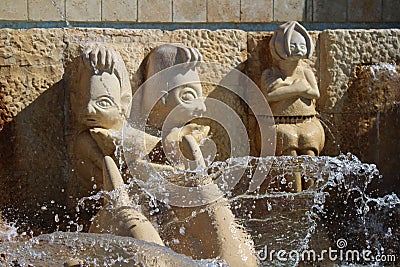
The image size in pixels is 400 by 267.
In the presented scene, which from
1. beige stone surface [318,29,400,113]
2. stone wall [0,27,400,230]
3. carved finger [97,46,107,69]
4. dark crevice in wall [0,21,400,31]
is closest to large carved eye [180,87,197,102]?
stone wall [0,27,400,230]

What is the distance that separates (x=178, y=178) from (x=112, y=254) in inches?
41.6

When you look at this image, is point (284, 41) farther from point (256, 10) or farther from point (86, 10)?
point (86, 10)

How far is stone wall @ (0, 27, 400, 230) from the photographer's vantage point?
505 cm

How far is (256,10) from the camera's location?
7.46m

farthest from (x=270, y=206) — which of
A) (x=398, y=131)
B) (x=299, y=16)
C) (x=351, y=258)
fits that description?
(x=299, y=16)

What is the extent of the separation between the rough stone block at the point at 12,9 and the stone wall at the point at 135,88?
202cm

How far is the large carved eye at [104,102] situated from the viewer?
16.2 ft

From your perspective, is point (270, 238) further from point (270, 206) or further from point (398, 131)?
point (398, 131)

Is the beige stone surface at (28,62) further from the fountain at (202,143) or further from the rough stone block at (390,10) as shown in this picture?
the rough stone block at (390,10)

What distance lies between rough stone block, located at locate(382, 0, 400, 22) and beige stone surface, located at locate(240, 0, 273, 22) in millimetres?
938

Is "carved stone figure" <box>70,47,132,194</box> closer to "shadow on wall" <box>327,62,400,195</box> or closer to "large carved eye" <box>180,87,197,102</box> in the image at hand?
"large carved eye" <box>180,87,197,102</box>

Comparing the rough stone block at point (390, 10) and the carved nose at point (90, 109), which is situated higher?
the rough stone block at point (390, 10)

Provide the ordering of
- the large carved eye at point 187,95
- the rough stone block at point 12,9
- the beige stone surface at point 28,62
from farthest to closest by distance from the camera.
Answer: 1. the rough stone block at point 12,9
2. the large carved eye at point 187,95
3. the beige stone surface at point 28,62

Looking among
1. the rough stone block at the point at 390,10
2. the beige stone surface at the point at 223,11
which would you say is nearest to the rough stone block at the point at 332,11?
the rough stone block at the point at 390,10
